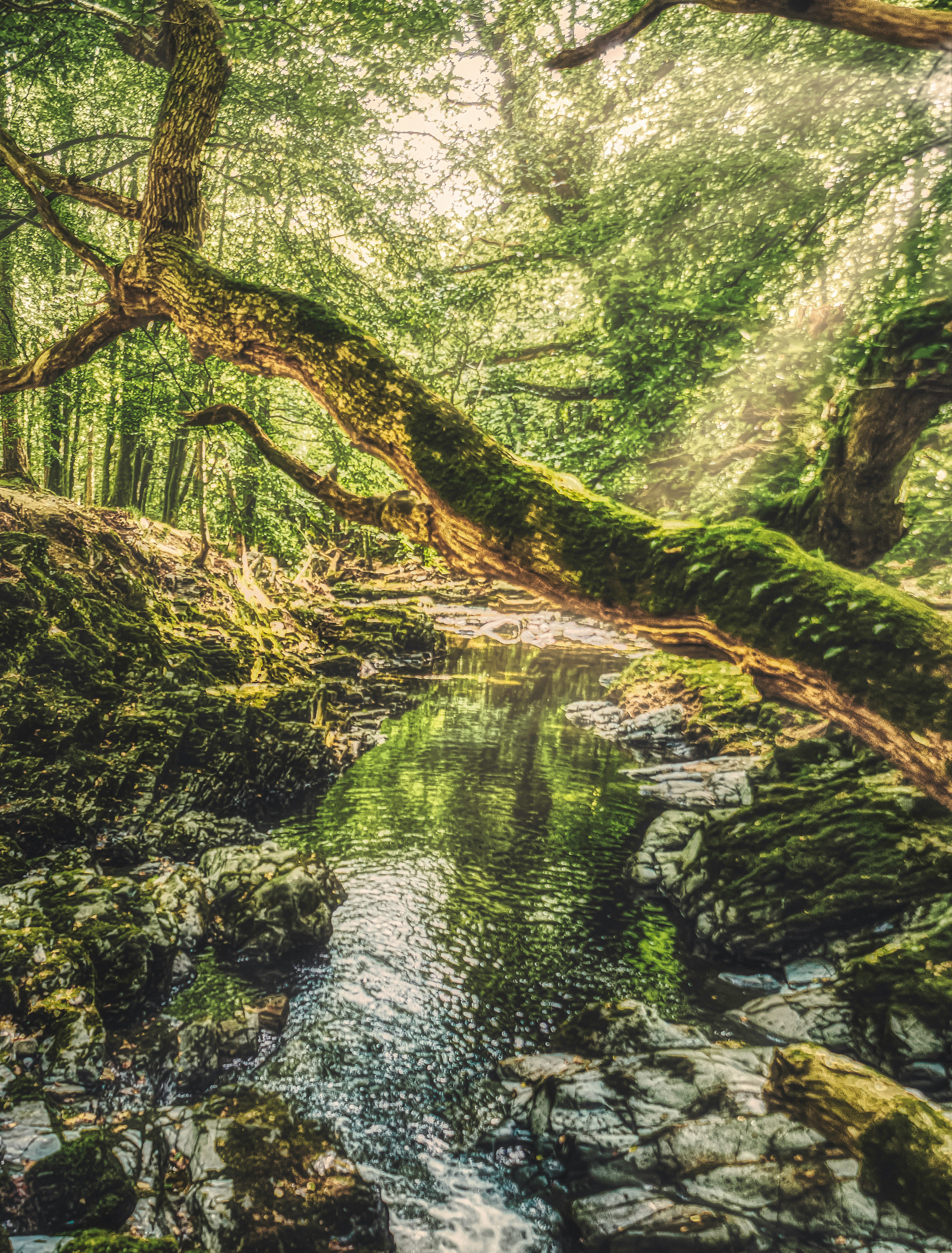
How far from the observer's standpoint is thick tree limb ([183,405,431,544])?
10.9 ft

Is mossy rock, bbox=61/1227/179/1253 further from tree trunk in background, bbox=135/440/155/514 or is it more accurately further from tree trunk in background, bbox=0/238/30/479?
tree trunk in background, bbox=135/440/155/514

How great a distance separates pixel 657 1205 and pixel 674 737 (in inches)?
515

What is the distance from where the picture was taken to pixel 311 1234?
165 inches

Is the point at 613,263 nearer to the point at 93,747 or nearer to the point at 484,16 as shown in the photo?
the point at 484,16

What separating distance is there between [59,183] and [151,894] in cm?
676

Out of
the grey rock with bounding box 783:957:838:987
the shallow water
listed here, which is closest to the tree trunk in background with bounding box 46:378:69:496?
the shallow water

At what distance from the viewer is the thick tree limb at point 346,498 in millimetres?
3311

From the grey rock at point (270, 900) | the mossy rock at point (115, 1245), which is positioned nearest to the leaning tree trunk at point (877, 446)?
the mossy rock at point (115, 1245)

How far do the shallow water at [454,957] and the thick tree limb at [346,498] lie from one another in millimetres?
4855

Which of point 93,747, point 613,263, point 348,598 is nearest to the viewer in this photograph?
point 613,263

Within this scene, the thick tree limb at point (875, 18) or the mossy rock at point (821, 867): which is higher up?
the thick tree limb at point (875, 18)

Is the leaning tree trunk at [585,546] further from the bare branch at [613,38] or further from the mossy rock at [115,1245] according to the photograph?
the mossy rock at [115,1245]

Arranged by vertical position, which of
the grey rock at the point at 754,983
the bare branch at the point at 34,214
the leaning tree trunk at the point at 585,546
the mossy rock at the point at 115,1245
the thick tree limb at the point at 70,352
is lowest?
the grey rock at the point at 754,983

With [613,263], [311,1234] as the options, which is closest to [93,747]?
[311,1234]
